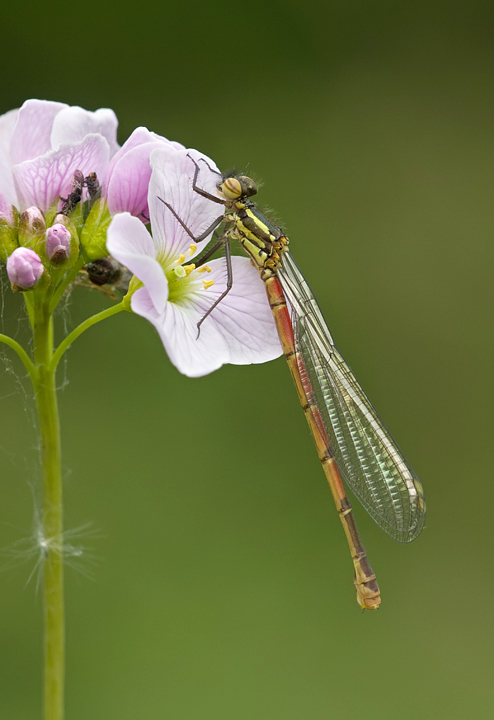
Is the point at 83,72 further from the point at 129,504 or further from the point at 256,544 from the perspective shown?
the point at 256,544

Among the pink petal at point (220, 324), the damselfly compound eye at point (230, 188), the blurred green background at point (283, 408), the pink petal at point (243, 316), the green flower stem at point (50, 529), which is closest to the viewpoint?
the green flower stem at point (50, 529)

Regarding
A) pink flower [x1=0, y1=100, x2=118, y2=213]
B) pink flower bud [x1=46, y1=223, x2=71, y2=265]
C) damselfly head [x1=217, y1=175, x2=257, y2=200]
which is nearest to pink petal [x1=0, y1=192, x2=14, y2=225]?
pink flower [x1=0, y1=100, x2=118, y2=213]

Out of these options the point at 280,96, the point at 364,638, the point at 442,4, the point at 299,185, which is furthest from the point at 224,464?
the point at 442,4

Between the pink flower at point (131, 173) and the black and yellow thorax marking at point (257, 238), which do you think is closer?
the pink flower at point (131, 173)

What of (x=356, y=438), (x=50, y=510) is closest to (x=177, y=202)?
(x=50, y=510)

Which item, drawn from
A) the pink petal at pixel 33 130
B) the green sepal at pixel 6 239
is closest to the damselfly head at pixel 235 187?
the pink petal at pixel 33 130

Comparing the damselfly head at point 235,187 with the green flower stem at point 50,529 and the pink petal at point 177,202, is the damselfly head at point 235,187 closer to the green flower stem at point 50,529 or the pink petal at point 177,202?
the pink petal at point 177,202

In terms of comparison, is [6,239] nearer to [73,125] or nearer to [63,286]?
[63,286]

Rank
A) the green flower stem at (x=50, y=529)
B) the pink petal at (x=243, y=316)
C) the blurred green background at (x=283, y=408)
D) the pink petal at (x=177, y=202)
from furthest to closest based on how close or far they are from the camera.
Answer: the blurred green background at (x=283, y=408)
the pink petal at (x=243, y=316)
the pink petal at (x=177, y=202)
the green flower stem at (x=50, y=529)

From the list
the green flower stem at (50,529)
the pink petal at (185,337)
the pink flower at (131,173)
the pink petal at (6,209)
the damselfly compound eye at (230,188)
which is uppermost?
the damselfly compound eye at (230,188)
